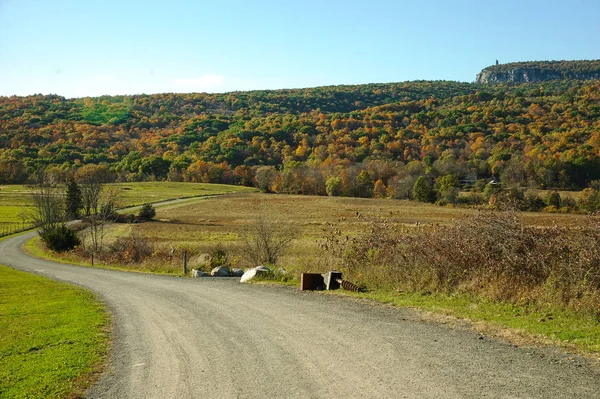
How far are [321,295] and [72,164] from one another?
12302cm

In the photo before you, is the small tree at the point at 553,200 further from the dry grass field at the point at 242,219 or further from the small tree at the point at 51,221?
the small tree at the point at 51,221

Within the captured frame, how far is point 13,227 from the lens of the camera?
7050 centimetres

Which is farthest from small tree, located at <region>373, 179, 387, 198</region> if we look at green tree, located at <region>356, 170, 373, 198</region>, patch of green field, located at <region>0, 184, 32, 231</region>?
patch of green field, located at <region>0, 184, 32, 231</region>

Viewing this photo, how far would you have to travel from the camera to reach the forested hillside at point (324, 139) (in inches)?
4227

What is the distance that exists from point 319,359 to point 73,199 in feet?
240

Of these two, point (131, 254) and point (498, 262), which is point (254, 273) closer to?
point (498, 262)

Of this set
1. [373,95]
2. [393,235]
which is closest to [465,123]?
[373,95]

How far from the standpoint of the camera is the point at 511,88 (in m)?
190

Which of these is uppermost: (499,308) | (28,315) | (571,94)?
(571,94)

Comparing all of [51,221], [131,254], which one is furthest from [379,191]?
[131,254]

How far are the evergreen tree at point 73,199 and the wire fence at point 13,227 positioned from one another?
16.3 feet

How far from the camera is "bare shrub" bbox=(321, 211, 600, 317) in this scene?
10.0 metres

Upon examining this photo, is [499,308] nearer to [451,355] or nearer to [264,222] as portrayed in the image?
[451,355]

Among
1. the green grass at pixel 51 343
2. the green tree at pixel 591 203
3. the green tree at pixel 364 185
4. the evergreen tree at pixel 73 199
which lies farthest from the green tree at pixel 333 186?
the green grass at pixel 51 343
